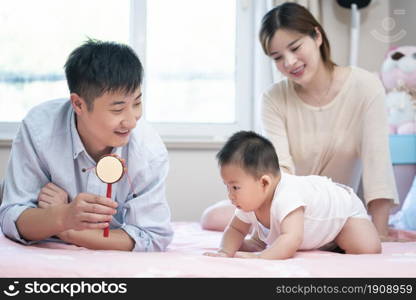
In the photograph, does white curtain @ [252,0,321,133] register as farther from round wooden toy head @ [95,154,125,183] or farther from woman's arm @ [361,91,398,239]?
round wooden toy head @ [95,154,125,183]

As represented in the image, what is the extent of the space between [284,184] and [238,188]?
0.14m

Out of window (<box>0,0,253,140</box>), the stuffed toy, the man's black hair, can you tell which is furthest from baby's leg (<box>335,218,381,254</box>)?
window (<box>0,0,253,140</box>)

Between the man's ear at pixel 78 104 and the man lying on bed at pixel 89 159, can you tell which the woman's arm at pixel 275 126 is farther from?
the man's ear at pixel 78 104

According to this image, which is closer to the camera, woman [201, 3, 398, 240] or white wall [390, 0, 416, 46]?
woman [201, 3, 398, 240]

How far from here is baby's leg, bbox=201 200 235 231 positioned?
92.7 inches

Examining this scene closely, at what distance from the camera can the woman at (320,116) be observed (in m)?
2.17

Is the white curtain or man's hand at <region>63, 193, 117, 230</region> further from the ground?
the white curtain

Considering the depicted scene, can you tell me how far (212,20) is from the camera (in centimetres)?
350

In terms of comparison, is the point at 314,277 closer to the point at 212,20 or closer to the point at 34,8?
the point at 212,20

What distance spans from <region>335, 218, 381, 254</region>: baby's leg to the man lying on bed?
505 millimetres

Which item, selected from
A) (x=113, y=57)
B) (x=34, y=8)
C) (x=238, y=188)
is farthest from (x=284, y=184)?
(x=34, y=8)

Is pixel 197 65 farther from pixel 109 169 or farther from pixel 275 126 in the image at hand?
pixel 109 169

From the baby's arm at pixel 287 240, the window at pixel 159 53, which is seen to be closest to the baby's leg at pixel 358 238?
the baby's arm at pixel 287 240

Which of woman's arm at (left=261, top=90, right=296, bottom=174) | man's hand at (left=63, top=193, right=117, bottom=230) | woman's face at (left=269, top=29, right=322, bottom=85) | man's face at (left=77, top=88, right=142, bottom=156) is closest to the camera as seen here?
man's hand at (left=63, top=193, right=117, bottom=230)
